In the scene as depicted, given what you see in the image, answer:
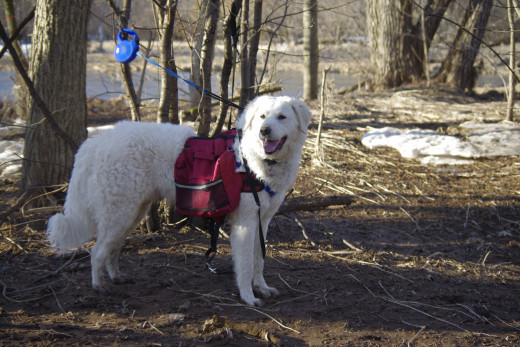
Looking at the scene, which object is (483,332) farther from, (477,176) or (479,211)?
(477,176)

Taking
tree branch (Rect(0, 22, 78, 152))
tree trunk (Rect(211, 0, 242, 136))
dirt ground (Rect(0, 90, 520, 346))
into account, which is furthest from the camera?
tree trunk (Rect(211, 0, 242, 136))

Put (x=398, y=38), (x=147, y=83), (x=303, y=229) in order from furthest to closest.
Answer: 1. (x=147, y=83)
2. (x=398, y=38)
3. (x=303, y=229)

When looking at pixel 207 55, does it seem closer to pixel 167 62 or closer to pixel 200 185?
pixel 167 62

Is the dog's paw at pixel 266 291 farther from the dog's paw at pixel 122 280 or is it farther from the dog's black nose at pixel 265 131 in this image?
the dog's black nose at pixel 265 131

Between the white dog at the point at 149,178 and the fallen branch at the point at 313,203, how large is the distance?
1662 mm

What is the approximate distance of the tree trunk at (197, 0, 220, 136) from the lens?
5348mm

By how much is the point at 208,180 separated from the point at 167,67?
1.82m

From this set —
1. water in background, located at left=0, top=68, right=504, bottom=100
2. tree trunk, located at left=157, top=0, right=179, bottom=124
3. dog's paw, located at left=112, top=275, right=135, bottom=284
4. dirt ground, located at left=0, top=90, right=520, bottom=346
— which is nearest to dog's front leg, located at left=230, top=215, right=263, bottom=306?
dirt ground, located at left=0, top=90, right=520, bottom=346

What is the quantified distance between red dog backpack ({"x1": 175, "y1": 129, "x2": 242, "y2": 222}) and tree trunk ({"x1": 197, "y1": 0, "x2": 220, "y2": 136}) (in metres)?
1.32

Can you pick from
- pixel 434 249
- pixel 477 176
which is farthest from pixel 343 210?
pixel 477 176

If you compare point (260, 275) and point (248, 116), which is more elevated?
point (248, 116)

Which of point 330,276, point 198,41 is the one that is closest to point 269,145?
point 330,276

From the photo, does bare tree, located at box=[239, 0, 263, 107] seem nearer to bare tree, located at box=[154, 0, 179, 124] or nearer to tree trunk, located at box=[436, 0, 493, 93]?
bare tree, located at box=[154, 0, 179, 124]

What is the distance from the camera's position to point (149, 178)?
4.39 meters
